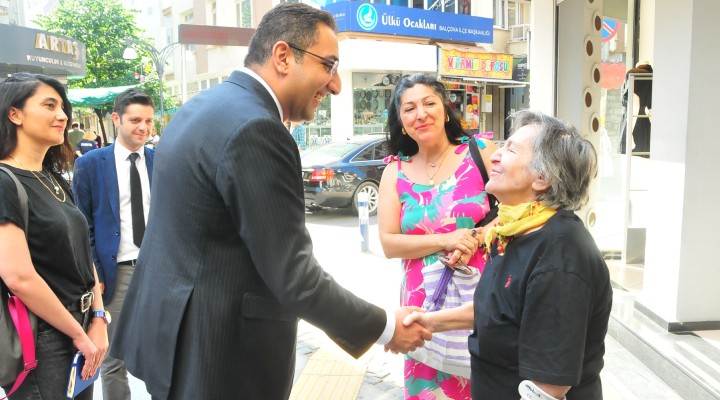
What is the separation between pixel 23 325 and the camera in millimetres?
2244

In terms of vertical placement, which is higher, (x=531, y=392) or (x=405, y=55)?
(x=405, y=55)

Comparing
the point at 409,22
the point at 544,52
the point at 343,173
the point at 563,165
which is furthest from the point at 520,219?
the point at 409,22

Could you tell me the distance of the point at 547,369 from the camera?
158cm

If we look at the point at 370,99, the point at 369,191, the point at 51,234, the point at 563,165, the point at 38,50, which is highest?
the point at 38,50

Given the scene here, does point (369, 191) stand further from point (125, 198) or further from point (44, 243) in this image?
point (44, 243)

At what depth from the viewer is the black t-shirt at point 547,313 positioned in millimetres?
1576

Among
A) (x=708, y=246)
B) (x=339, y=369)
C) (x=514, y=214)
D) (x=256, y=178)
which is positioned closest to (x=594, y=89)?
(x=708, y=246)

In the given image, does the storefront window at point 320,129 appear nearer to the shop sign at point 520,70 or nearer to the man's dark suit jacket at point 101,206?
the shop sign at point 520,70

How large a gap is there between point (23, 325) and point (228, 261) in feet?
3.80

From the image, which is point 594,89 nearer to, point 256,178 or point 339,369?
point 339,369

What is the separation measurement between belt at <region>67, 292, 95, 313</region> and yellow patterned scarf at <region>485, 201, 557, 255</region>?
1824 mm

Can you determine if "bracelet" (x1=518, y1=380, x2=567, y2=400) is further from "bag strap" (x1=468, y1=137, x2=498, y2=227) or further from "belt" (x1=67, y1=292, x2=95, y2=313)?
"belt" (x1=67, y1=292, x2=95, y2=313)

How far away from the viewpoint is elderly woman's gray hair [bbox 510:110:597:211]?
1727mm

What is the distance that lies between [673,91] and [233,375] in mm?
3908
